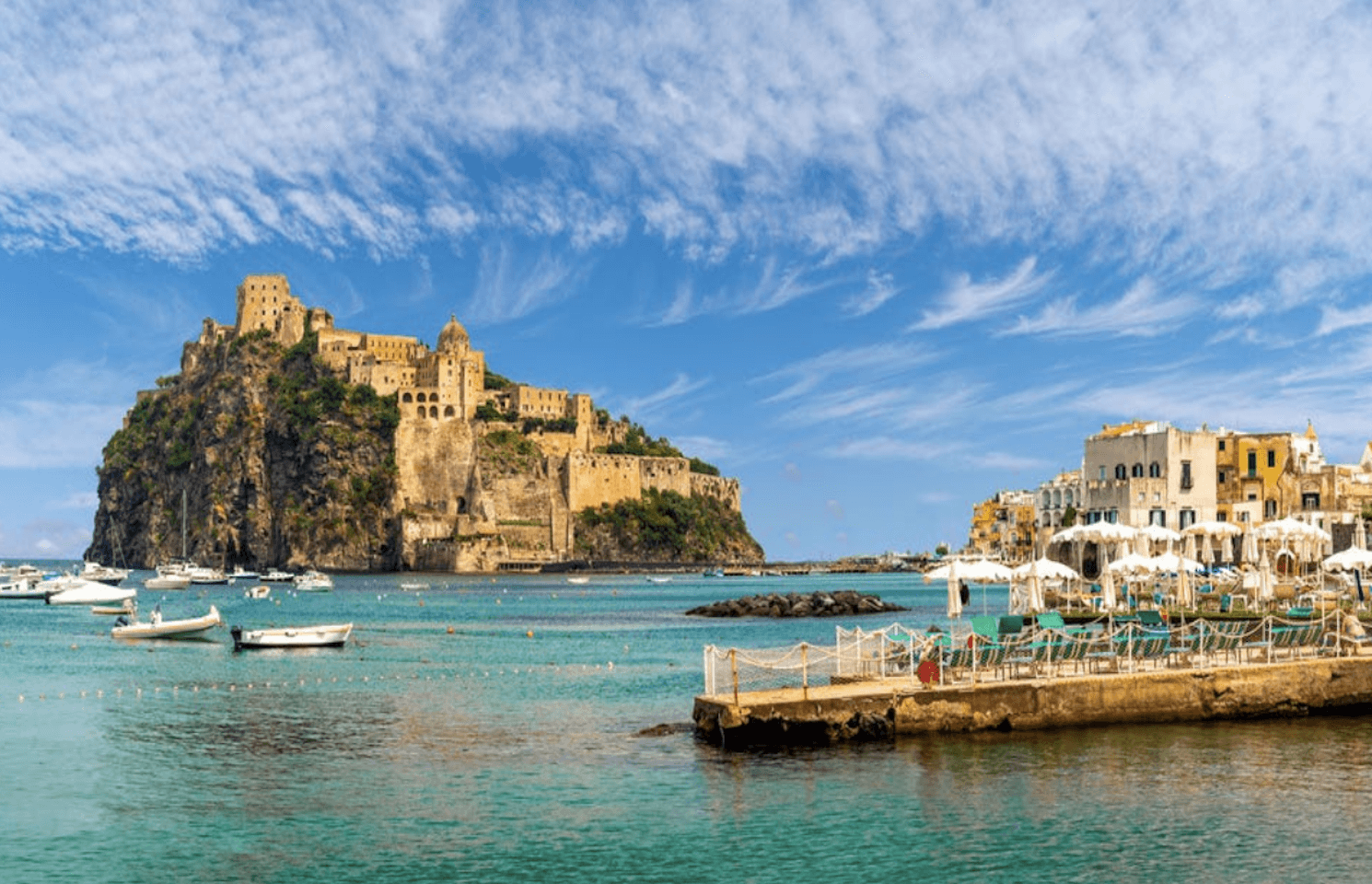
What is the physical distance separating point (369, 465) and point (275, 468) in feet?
34.3

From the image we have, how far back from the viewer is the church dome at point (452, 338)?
477ft

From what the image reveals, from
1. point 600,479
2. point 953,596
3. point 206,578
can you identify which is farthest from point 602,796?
point 600,479

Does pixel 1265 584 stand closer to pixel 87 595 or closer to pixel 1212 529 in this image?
pixel 1212 529

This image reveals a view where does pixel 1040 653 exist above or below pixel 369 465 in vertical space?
below

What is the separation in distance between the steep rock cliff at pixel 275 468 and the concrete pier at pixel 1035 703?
113 metres

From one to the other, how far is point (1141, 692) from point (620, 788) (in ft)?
31.2

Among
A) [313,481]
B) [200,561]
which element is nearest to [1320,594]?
[313,481]

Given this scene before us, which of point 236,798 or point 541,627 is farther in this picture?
point 541,627

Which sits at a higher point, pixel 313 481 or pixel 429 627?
pixel 313 481

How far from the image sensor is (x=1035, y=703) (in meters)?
21.8

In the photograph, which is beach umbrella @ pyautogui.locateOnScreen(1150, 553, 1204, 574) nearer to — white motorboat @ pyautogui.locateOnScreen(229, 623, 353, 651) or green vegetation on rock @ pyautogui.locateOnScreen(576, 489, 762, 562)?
white motorboat @ pyautogui.locateOnScreen(229, 623, 353, 651)

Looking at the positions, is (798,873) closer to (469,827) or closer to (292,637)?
(469,827)

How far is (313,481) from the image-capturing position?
13162cm

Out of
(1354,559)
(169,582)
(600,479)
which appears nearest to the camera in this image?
(1354,559)
